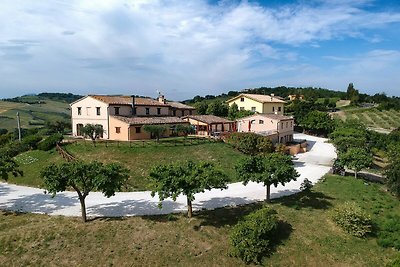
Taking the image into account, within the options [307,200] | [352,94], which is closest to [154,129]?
[307,200]

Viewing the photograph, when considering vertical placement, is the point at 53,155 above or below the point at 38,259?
above

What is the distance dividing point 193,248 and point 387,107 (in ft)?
378

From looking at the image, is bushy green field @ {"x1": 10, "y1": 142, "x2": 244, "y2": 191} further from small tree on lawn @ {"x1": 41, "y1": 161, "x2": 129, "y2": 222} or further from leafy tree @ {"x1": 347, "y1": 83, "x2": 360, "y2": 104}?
leafy tree @ {"x1": 347, "y1": 83, "x2": 360, "y2": 104}

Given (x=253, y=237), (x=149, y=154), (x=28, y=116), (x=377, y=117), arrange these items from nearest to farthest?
1. (x=253, y=237)
2. (x=149, y=154)
3. (x=377, y=117)
4. (x=28, y=116)

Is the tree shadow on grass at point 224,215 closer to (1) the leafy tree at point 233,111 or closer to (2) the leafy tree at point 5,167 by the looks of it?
(2) the leafy tree at point 5,167

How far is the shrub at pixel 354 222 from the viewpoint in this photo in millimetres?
21384

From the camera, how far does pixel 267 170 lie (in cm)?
2392

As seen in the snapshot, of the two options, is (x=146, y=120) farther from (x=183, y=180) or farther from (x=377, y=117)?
(x=377, y=117)

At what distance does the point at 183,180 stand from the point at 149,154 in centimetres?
1567

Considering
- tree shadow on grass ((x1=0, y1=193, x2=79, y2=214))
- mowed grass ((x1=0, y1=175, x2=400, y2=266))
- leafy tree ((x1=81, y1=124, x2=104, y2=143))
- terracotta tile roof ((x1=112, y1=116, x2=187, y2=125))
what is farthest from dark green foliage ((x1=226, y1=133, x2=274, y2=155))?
tree shadow on grass ((x1=0, y1=193, x2=79, y2=214))

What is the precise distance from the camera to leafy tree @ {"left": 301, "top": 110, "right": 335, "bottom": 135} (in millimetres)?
66062

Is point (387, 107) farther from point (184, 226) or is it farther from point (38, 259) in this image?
point (38, 259)

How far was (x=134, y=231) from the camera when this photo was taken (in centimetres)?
2028

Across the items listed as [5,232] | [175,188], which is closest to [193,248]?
[175,188]
